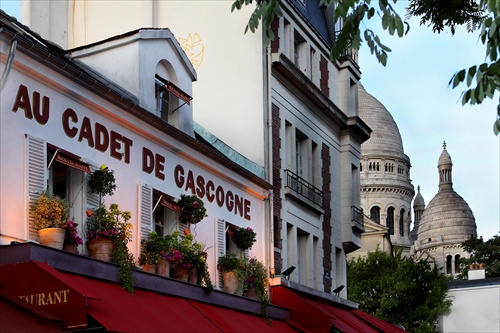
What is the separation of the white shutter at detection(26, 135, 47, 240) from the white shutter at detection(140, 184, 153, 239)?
399cm

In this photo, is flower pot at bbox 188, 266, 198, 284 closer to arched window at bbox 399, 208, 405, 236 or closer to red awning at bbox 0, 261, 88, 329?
red awning at bbox 0, 261, 88, 329

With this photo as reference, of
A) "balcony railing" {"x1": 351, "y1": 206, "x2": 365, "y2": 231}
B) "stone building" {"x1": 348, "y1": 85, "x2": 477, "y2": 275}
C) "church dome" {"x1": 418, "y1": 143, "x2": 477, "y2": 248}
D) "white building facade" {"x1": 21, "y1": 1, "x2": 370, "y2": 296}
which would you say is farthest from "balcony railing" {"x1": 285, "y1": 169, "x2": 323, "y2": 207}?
"church dome" {"x1": 418, "y1": 143, "x2": 477, "y2": 248}

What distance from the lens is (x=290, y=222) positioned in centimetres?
3341

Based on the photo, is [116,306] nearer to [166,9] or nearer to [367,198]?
[166,9]

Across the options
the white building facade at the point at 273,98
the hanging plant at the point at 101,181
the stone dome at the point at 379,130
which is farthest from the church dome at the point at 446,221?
the hanging plant at the point at 101,181

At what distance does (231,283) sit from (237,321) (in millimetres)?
1603

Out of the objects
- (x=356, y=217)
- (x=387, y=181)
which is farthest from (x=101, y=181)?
(x=387, y=181)

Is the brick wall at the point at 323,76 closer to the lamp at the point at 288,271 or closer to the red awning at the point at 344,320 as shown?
the red awning at the point at 344,320

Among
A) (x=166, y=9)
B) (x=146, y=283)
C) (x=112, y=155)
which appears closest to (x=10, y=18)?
(x=112, y=155)

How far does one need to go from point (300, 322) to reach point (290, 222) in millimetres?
3852

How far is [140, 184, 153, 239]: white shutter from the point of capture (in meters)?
23.6

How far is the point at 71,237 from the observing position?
2000cm

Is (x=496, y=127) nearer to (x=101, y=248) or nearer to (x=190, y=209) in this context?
(x=101, y=248)

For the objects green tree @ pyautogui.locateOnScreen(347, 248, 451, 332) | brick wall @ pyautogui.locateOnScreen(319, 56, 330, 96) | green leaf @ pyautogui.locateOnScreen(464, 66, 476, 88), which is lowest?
green leaf @ pyautogui.locateOnScreen(464, 66, 476, 88)
